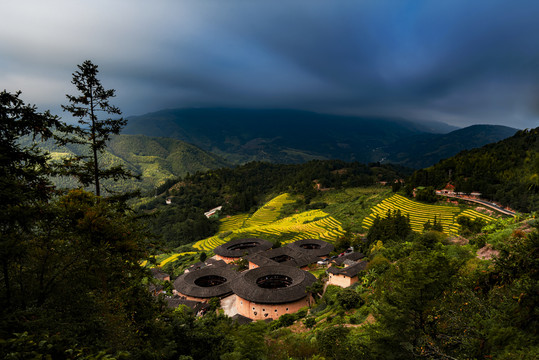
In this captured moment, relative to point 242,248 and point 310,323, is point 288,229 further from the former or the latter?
point 310,323

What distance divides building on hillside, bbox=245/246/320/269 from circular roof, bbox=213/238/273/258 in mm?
5887

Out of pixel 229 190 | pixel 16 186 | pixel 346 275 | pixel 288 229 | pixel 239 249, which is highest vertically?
pixel 16 186

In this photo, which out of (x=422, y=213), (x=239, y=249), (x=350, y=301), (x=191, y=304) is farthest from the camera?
(x=422, y=213)

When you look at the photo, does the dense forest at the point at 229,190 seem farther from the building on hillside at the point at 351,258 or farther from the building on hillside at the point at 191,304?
the building on hillside at the point at 351,258

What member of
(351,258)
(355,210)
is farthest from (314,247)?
(355,210)

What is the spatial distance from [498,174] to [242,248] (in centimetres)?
6016

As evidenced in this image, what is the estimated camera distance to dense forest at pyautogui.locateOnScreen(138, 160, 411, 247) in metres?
90.7

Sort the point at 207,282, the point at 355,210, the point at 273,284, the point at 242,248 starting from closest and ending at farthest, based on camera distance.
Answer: the point at 273,284 < the point at 207,282 < the point at 242,248 < the point at 355,210

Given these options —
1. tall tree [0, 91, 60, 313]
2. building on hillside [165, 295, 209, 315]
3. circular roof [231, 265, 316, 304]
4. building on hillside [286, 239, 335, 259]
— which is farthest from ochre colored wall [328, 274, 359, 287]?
tall tree [0, 91, 60, 313]

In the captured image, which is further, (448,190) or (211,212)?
(211,212)

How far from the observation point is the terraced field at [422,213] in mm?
44675

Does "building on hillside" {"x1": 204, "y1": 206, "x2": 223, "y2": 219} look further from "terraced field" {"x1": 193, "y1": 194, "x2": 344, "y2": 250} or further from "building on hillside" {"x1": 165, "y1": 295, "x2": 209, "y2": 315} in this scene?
"building on hillside" {"x1": 165, "y1": 295, "x2": 209, "y2": 315}

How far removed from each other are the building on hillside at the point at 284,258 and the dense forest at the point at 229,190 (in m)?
47.2

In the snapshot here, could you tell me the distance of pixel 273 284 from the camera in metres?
33.5
